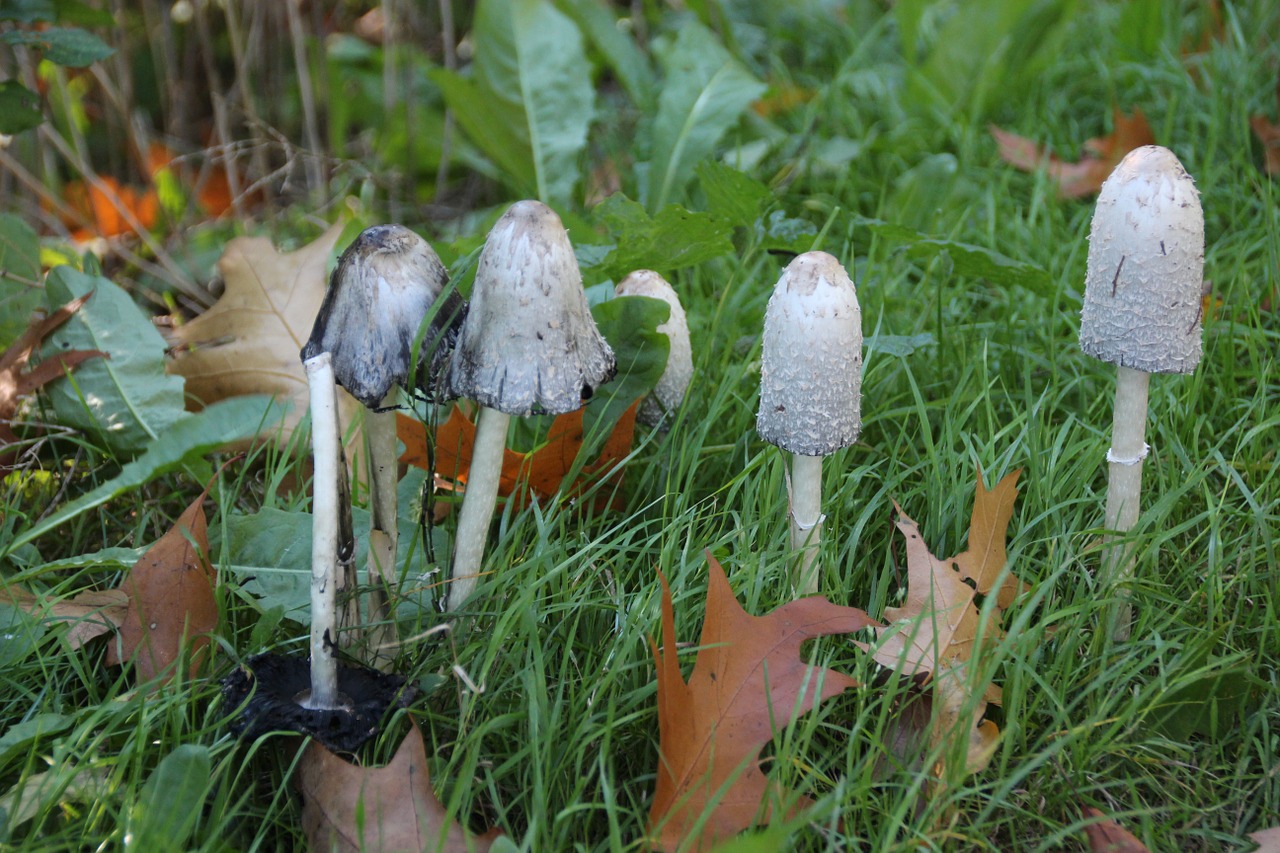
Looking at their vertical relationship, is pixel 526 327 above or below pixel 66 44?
below

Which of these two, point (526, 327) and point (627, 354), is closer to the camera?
point (526, 327)

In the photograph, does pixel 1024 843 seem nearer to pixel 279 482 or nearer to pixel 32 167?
pixel 279 482

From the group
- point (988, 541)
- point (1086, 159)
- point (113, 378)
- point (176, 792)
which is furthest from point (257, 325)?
point (1086, 159)

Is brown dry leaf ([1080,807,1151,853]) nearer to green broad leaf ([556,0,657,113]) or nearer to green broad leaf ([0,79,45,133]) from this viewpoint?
green broad leaf ([0,79,45,133])

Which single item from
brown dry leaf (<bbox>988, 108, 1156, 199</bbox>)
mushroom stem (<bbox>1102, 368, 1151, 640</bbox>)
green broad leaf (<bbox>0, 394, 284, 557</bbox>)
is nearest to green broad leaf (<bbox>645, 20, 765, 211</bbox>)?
brown dry leaf (<bbox>988, 108, 1156, 199</bbox>)

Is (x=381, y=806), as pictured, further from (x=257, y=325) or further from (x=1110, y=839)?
(x=257, y=325)

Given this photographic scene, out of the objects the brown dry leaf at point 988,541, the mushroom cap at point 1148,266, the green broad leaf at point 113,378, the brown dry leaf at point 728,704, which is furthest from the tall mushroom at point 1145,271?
the green broad leaf at point 113,378

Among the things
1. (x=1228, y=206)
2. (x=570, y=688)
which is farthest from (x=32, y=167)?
(x=1228, y=206)

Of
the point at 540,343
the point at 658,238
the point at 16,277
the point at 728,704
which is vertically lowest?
the point at 728,704
